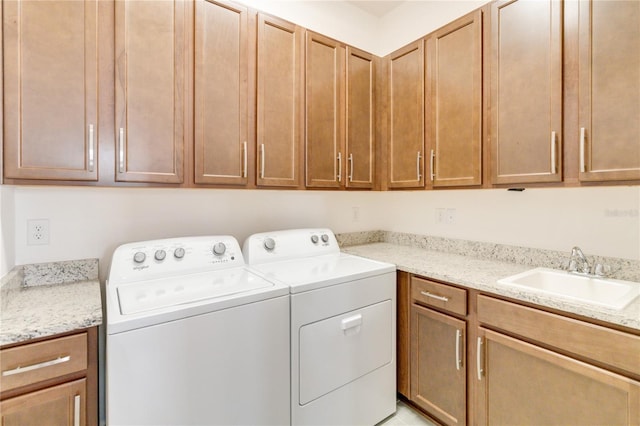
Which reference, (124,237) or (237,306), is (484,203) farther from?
(124,237)

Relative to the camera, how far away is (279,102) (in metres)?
1.80

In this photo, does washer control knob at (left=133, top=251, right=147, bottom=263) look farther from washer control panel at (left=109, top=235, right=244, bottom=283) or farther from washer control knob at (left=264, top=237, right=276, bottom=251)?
washer control knob at (left=264, top=237, right=276, bottom=251)

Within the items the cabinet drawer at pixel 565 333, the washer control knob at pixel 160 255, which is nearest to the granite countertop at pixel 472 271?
the cabinet drawer at pixel 565 333

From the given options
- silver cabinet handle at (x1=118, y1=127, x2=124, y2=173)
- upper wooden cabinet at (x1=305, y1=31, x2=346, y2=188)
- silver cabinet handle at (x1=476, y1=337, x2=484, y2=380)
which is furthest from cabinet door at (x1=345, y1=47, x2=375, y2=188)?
silver cabinet handle at (x1=118, y1=127, x2=124, y2=173)

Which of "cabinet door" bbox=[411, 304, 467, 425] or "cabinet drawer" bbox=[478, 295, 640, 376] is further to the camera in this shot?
"cabinet door" bbox=[411, 304, 467, 425]

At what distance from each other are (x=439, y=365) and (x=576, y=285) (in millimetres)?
803

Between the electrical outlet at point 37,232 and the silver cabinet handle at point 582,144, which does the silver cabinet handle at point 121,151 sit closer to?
the electrical outlet at point 37,232

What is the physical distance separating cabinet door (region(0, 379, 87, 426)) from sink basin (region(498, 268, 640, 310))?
1787 millimetres

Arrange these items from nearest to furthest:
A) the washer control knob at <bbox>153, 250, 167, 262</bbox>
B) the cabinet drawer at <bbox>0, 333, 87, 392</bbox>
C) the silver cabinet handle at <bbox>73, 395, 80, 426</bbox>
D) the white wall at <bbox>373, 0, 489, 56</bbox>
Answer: the cabinet drawer at <bbox>0, 333, 87, 392</bbox>, the silver cabinet handle at <bbox>73, 395, 80, 426</bbox>, the washer control knob at <bbox>153, 250, 167, 262</bbox>, the white wall at <bbox>373, 0, 489, 56</bbox>

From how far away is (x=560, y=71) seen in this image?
1.38 meters

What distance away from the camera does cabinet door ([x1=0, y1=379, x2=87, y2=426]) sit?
0.95 metres

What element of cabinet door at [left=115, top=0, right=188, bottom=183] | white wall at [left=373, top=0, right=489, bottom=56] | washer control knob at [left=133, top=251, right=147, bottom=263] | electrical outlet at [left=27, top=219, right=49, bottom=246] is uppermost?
white wall at [left=373, top=0, right=489, bottom=56]

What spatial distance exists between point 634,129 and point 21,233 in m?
2.70

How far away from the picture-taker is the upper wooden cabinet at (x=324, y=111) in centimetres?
191
